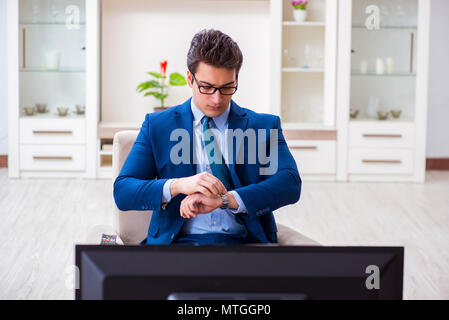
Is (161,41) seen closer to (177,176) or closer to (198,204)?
(177,176)

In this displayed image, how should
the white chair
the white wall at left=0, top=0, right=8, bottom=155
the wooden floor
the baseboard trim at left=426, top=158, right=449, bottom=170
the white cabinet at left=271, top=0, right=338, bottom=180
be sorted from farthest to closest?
the baseboard trim at left=426, top=158, right=449, bottom=170 → the white wall at left=0, top=0, right=8, bottom=155 → the white cabinet at left=271, top=0, right=338, bottom=180 → the wooden floor → the white chair

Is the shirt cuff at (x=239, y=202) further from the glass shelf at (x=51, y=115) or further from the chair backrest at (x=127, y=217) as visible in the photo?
the glass shelf at (x=51, y=115)

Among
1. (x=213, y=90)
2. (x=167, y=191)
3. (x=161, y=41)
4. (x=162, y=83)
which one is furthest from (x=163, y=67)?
(x=167, y=191)

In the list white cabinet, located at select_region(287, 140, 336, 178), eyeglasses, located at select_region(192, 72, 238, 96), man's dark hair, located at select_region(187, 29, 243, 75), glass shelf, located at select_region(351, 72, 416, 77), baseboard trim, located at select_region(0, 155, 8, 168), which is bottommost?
baseboard trim, located at select_region(0, 155, 8, 168)

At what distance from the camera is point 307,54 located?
5.37 metres

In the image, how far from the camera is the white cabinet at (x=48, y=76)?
5.03 meters

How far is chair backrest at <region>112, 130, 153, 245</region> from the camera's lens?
72.9 inches

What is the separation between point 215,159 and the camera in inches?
69.1

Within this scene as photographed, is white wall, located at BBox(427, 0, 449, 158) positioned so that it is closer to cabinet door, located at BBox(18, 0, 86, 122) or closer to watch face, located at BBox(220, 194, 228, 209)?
cabinet door, located at BBox(18, 0, 86, 122)

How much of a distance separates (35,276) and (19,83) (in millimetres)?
2672

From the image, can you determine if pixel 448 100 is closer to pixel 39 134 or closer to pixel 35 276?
pixel 39 134

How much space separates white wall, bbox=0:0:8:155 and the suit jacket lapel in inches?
164

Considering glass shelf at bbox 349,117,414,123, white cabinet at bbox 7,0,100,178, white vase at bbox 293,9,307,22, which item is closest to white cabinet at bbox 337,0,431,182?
glass shelf at bbox 349,117,414,123

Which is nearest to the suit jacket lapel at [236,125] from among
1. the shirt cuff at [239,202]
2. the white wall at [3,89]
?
the shirt cuff at [239,202]
